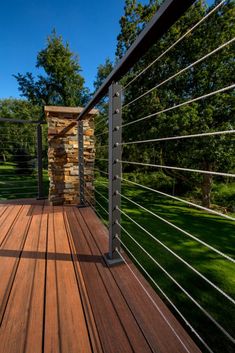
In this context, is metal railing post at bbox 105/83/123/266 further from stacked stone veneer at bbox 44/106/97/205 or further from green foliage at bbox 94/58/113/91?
green foliage at bbox 94/58/113/91

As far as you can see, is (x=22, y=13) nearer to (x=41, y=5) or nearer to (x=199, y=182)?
(x=41, y=5)

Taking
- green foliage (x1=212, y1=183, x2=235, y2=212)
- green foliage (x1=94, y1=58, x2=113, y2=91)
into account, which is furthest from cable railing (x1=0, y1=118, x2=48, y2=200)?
green foliage (x1=212, y1=183, x2=235, y2=212)

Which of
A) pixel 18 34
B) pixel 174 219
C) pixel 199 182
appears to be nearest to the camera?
pixel 174 219

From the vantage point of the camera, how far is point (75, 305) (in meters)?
0.99

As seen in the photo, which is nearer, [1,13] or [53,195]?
[53,195]

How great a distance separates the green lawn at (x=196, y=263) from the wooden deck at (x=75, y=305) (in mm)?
748

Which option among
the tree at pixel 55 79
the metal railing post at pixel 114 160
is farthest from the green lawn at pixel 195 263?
the tree at pixel 55 79

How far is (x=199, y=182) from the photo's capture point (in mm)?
7086

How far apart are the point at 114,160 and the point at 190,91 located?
6239 mm

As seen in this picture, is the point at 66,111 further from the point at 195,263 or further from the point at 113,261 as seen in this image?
the point at 195,263

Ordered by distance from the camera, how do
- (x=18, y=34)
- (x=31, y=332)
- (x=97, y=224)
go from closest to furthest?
1. (x=31, y=332)
2. (x=97, y=224)
3. (x=18, y=34)

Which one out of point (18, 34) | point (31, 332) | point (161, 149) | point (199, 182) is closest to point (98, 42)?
point (18, 34)

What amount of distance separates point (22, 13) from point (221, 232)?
29.2 ft

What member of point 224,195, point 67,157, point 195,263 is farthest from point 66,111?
point 224,195
